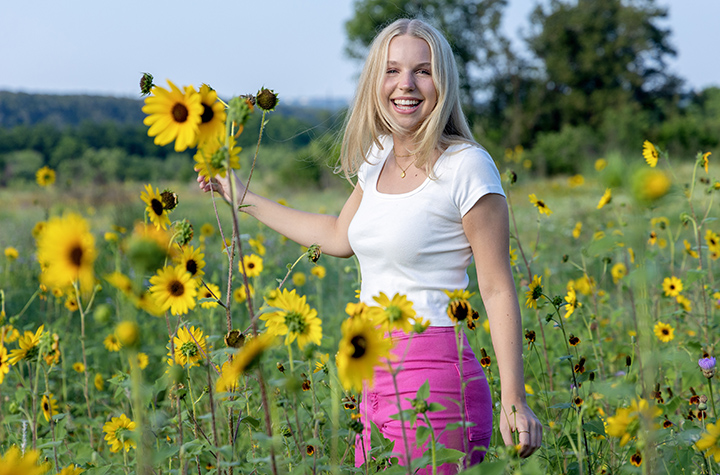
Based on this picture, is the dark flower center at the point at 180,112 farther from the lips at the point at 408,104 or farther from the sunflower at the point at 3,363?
the sunflower at the point at 3,363

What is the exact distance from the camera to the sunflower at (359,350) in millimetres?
773

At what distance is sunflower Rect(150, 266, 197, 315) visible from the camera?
0.99m

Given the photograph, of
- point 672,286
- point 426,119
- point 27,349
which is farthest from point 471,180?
point 672,286

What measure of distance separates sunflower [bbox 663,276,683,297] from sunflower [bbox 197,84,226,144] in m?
1.95

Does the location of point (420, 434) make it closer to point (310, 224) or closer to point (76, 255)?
point (76, 255)

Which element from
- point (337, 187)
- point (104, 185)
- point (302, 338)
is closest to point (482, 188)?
point (302, 338)

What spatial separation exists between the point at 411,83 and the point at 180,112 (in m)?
0.86

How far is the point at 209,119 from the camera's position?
0.91 meters

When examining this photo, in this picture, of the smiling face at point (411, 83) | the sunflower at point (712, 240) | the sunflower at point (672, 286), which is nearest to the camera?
the smiling face at point (411, 83)

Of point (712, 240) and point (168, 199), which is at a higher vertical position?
point (168, 199)

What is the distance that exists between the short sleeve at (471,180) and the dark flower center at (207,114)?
718mm

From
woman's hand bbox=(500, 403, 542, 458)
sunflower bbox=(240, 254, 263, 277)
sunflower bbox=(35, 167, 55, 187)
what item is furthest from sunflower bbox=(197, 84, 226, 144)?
sunflower bbox=(35, 167, 55, 187)

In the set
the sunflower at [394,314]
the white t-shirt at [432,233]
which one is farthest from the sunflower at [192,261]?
the white t-shirt at [432,233]

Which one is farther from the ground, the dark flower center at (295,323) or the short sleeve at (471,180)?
the short sleeve at (471,180)
